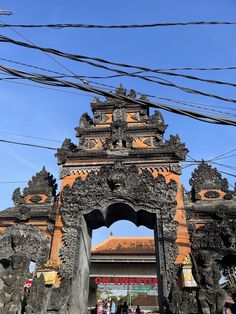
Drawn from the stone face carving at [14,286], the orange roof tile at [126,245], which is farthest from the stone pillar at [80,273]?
the orange roof tile at [126,245]

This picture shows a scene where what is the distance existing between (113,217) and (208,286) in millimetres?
5573

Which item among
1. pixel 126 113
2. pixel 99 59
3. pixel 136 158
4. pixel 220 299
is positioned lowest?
pixel 220 299

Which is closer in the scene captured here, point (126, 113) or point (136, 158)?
point (136, 158)

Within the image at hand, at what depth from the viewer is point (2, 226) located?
12.4 meters

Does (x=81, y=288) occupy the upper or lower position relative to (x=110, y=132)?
lower

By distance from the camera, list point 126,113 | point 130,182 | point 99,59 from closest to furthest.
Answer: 1. point 99,59
2. point 130,182
3. point 126,113

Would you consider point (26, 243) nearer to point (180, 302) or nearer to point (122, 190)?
point (122, 190)

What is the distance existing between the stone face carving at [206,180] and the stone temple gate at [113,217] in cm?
4

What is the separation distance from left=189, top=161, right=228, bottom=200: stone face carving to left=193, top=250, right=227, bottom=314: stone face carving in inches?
163

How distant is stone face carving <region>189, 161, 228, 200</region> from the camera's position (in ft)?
40.8

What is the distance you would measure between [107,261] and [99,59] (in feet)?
56.8

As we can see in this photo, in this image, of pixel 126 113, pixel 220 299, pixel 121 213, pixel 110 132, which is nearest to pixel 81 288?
pixel 121 213

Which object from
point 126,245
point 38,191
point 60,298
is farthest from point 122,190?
point 126,245

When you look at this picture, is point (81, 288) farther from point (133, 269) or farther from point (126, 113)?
point (133, 269)
